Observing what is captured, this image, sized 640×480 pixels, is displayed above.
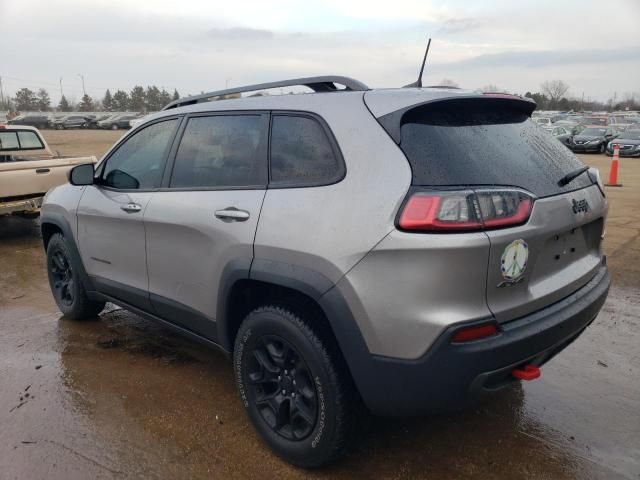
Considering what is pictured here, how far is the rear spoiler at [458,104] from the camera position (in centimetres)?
239

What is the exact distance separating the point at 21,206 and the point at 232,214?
5837 millimetres

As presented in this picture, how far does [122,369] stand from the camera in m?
3.81

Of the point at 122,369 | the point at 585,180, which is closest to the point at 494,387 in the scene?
the point at 585,180

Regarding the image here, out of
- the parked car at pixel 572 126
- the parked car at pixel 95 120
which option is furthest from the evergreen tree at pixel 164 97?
the parked car at pixel 572 126

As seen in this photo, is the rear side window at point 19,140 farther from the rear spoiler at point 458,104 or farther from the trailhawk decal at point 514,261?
the trailhawk decal at point 514,261

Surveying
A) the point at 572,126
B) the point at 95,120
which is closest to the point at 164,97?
the point at 95,120

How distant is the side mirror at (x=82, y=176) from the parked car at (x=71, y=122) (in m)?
54.2

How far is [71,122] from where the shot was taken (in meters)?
52.5

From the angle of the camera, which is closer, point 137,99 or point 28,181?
point 28,181

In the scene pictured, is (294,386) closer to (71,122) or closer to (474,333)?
(474,333)

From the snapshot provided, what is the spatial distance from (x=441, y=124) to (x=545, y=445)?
179 centimetres

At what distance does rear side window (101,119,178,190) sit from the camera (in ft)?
11.6

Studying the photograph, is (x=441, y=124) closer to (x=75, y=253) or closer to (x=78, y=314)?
(x=75, y=253)

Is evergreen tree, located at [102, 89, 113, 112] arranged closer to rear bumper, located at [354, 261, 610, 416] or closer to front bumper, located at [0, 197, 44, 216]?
front bumper, located at [0, 197, 44, 216]
